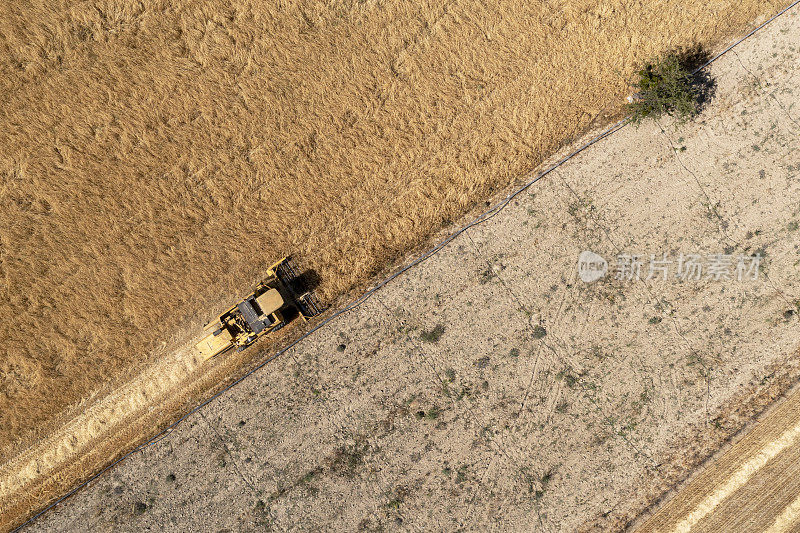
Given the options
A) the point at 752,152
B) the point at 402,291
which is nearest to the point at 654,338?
the point at 752,152

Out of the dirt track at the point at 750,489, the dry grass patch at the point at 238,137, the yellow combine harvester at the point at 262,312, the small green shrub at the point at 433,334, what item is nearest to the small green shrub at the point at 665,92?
the dry grass patch at the point at 238,137

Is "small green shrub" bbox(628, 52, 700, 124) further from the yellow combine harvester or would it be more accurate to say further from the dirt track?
the yellow combine harvester

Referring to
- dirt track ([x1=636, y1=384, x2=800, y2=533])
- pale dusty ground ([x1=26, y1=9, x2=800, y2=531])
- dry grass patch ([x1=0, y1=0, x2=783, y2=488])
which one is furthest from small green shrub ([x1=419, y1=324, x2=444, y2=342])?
dirt track ([x1=636, y1=384, x2=800, y2=533])

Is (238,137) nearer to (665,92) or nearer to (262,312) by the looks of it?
(262,312)

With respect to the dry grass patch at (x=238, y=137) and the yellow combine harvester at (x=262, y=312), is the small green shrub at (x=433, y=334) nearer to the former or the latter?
the dry grass patch at (x=238, y=137)

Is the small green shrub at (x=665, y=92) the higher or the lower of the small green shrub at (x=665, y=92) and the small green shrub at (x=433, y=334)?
the higher
